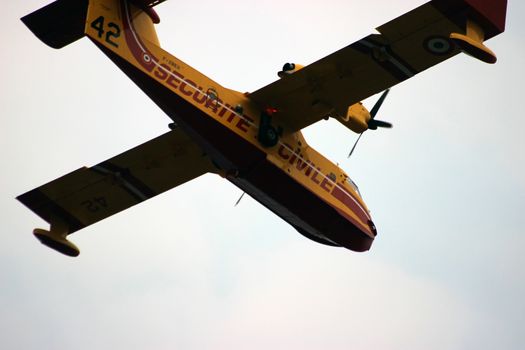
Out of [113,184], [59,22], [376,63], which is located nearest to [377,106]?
[376,63]

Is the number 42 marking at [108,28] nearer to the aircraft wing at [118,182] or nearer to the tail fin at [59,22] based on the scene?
the tail fin at [59,22]

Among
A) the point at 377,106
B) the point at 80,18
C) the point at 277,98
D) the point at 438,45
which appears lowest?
the point at 80,18

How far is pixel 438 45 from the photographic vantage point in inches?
1189

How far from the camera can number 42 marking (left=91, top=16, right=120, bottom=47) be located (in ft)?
94.9

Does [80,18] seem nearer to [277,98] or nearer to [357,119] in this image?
[277,98]

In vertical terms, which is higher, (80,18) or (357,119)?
(357,119)

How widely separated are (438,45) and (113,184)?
36.8ft

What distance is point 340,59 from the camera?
30359 mm

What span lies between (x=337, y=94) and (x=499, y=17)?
489 cm

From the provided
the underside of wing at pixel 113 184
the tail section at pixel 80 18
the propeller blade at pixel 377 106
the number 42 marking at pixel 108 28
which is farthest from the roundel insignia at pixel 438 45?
the number 42 marking at pixel 108 28

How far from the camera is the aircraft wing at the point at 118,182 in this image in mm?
33719

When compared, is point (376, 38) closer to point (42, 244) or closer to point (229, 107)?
point (229, 107)

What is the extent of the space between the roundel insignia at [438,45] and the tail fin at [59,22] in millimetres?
9383

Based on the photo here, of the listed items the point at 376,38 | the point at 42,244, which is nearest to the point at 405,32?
the point at 376,38
